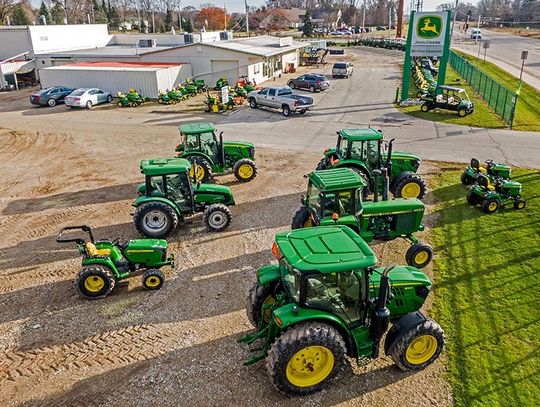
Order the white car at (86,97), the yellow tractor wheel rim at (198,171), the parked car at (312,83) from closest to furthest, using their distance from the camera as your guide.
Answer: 1. the yellow tractor wheel rim at (198,171)
2. the white car at (86,97)
3. the parked car at (312,83)

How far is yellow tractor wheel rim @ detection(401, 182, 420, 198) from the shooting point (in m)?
14.5

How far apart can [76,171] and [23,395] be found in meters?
12.9

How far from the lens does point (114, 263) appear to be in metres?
10.4

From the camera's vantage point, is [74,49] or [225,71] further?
[74,49]

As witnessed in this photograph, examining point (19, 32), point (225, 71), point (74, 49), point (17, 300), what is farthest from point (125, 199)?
point (74, 49)

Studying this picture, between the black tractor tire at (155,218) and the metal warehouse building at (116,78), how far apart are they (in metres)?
22.8

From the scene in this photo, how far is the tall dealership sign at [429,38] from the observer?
2969cm

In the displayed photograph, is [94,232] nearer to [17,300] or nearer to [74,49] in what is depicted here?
[17,300]

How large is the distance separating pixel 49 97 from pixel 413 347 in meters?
32.4

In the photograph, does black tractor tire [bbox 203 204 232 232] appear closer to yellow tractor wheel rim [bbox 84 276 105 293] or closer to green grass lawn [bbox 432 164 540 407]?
yellow tractor wheel rim [bbox 84 276 105 293]

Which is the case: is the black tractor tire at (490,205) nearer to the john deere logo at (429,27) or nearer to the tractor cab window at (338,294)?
the tractor cab window at (338,294)

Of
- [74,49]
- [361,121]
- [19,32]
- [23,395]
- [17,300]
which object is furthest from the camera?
[74,49]

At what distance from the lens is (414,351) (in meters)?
7.56

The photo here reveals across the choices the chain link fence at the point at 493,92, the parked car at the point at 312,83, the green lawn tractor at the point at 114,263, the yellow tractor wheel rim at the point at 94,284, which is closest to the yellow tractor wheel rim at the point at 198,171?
the green lawn tractor at the point at 114,263
